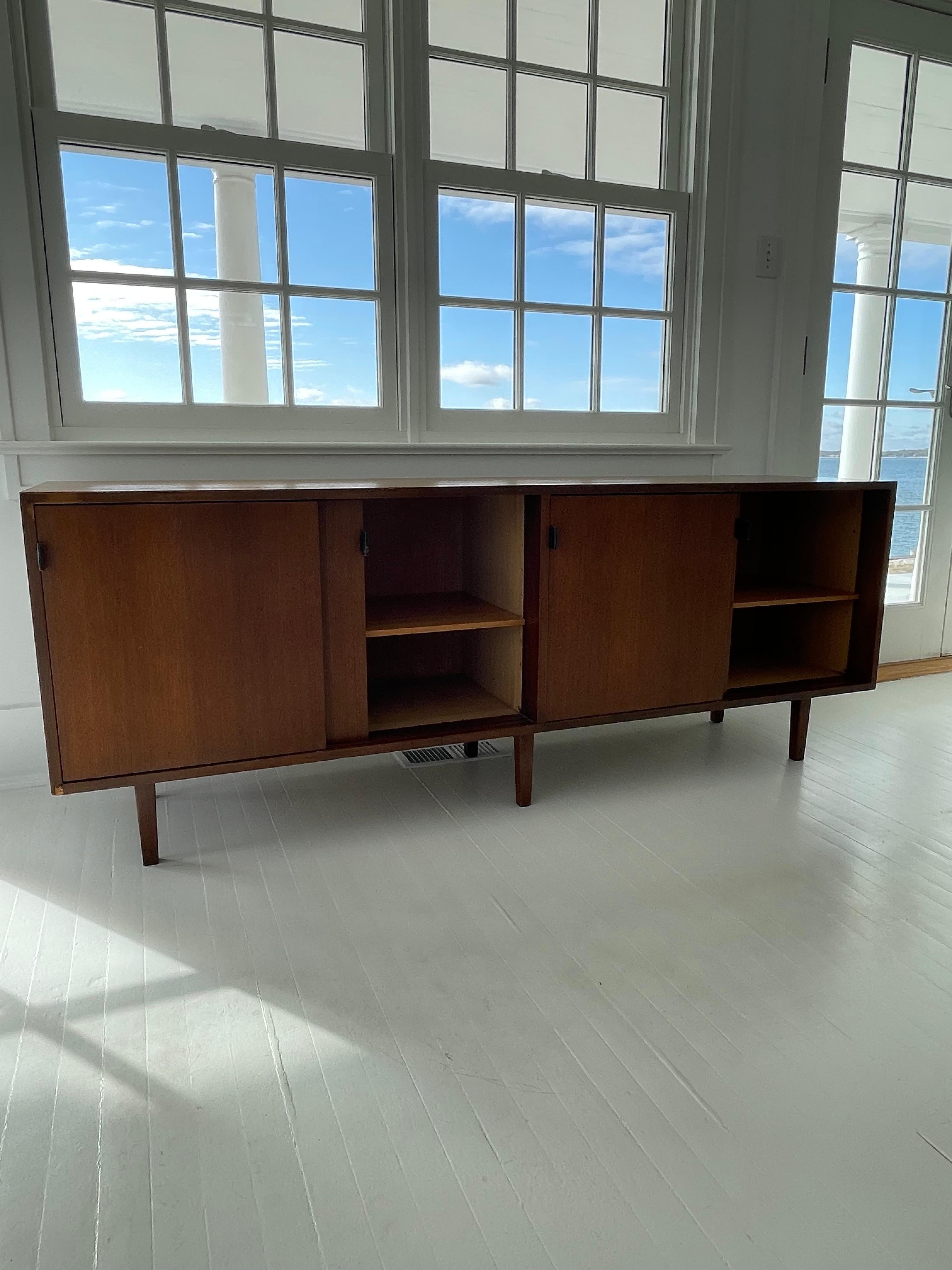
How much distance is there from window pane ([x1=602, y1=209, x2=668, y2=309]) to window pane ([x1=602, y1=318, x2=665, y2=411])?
6 cm

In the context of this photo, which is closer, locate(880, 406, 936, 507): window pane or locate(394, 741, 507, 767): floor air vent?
locate(394, 741, 507, 767): floor air vent

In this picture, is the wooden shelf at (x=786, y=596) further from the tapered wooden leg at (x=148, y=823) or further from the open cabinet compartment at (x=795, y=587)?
the tapered wooden leg at (x=148, y=823)

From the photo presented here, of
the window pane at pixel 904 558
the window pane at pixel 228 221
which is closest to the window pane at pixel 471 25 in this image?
the window pane at pixel 228 221

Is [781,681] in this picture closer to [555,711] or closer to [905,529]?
[555,711]

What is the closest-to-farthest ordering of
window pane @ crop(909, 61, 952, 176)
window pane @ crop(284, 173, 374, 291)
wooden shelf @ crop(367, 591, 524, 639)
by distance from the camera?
wooden shelf @ crop(367, 591, 524, 639), window pane @ crop(284, 173, 374, 291), window pane @ crop(909, 61, 952, 176)

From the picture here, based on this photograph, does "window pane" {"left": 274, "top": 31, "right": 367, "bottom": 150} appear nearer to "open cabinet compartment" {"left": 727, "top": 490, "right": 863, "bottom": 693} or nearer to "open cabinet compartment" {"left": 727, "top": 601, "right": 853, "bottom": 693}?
"open cabinet compartment" {"left": 727, "top": 490, "right": 863, "bottom": 693}

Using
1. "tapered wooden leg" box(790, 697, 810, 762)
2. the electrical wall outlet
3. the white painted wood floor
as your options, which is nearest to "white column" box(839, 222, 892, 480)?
the electrical wall outlet

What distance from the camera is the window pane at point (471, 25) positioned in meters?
2.32

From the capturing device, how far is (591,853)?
1.88 meters

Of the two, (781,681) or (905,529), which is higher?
(905,529)

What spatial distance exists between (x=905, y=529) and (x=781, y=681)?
1495 mm

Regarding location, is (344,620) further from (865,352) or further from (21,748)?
(865,352)

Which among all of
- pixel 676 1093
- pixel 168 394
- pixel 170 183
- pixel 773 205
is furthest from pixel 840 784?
pixel 170 183

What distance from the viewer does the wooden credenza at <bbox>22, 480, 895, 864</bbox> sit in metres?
1.63
